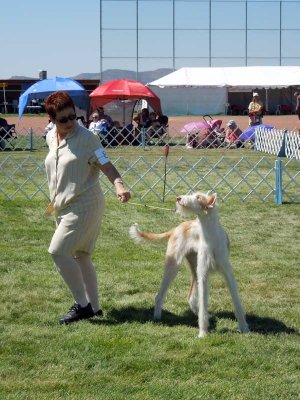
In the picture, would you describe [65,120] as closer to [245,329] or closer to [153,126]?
[245,329]

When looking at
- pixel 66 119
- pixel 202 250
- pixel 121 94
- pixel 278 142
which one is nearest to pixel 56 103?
pixel 66 119

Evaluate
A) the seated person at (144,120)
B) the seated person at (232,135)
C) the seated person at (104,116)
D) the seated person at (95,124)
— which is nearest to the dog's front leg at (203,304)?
the seated person at (95,124)

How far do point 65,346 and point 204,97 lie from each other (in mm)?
30806

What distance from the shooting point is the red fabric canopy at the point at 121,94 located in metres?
23.6

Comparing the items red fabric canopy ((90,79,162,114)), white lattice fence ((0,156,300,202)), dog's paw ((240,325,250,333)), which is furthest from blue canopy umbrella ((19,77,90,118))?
dog's paw ((240,325,250,333))

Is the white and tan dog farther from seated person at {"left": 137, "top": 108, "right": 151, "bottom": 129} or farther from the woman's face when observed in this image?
Result: seated person at {"left": 137, "top": 108, "right": 151, "bottom": 129}

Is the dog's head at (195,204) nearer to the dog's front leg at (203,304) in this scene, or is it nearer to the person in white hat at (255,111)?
the dog's front leg at (203,304)

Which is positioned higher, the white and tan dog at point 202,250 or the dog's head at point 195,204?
the dog's head at point 195,204

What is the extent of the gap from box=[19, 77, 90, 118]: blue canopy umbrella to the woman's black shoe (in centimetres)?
1775

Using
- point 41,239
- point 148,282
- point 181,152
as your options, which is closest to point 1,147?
point 181,152

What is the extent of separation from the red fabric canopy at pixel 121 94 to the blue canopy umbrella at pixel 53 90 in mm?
404

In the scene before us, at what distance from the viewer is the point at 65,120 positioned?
16.5 ft

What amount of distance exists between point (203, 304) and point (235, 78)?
2604 cm

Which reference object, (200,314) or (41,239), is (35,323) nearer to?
(200,314)
